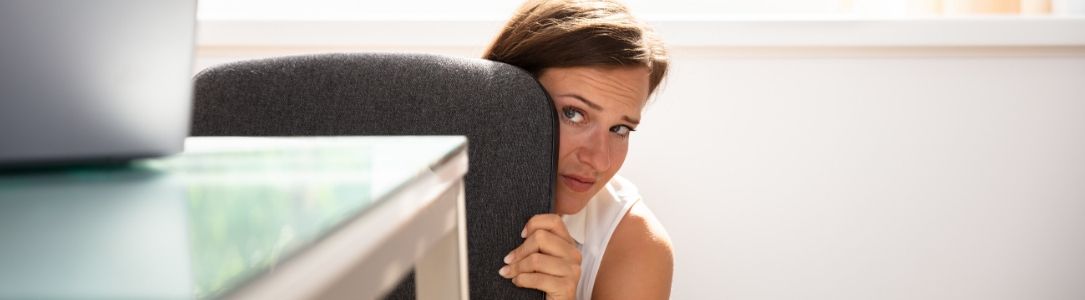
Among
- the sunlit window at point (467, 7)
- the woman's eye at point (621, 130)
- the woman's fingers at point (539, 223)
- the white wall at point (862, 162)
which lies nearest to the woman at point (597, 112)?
the woman's eye at point (621, 130)

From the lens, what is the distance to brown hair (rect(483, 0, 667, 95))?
48.6 inches

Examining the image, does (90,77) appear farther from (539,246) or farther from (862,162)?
(862,162)

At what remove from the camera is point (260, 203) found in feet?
1.07

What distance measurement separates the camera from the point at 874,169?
2068mm

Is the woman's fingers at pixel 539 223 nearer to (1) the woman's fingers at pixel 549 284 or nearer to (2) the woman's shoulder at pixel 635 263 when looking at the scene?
(1) the woman's fingers at pixel 549 284

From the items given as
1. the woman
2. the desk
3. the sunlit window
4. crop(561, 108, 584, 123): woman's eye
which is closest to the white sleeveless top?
the woman

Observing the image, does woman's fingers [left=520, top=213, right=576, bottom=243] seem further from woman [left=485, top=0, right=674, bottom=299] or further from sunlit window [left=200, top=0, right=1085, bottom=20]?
sunlit window [left=200, top=0, right=1085, bottom=20]

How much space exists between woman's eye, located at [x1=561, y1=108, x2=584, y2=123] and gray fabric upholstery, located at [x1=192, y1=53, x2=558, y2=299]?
1.17 feet

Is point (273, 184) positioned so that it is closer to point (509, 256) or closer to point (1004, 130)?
point (509, 256)

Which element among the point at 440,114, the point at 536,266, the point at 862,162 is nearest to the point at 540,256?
the point at 536,266

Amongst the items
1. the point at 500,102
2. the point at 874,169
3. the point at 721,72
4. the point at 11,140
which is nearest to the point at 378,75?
the point at 500,102

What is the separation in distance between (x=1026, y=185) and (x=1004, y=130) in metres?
0.11

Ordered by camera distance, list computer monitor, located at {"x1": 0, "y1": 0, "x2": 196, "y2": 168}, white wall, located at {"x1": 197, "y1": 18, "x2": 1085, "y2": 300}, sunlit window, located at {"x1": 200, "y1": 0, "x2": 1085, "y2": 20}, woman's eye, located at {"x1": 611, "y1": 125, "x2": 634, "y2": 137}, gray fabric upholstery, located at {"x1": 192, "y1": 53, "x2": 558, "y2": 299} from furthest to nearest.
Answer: sunlit window, located at {"x1": 200, "y1": 0, "x2": 1085, "y2": 20} → white wall, located at {"x1": 197, "y1": 18, "x2": 1085, "y2": 300} → woman's eye, located at {"x1": 611, "y1": 125, "x2": 634, "y2": 137} → gray fabric upholstery, located at {"x1": 192, "y1": 53, "x2": 558, "y2": 299} → computer monitor, located at {"x1": 0, "y1": 0, "x2": 196, "y2": 168}

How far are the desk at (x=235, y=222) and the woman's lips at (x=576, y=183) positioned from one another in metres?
0.69
